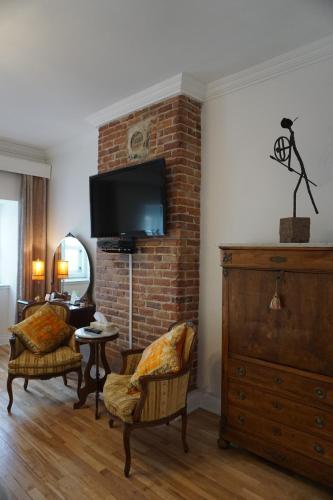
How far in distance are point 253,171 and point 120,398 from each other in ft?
6.60

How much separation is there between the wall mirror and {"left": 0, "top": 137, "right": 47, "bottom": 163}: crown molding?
139cm

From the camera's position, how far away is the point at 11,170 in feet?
15.1

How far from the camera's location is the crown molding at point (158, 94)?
2887 mm

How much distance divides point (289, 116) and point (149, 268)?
1726 millimetres

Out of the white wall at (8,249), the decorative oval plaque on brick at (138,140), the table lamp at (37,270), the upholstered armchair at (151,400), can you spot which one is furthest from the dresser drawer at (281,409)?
the white wall at (8,249)

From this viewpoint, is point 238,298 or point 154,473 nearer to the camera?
point 154,473

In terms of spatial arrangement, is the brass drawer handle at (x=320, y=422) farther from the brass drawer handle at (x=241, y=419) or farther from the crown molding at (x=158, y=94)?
the crown molding at (x=158, y=94)

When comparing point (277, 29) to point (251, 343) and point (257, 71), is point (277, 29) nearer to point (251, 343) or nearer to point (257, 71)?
point (257, 71)

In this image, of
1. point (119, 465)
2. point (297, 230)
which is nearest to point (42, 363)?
point (119, 465)

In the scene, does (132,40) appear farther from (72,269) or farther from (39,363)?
(72,269)

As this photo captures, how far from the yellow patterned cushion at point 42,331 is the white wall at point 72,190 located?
1.01m

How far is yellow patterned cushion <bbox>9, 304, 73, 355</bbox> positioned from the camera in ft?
10.1

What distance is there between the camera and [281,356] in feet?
6.95

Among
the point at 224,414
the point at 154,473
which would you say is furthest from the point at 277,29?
the point at 154,473
